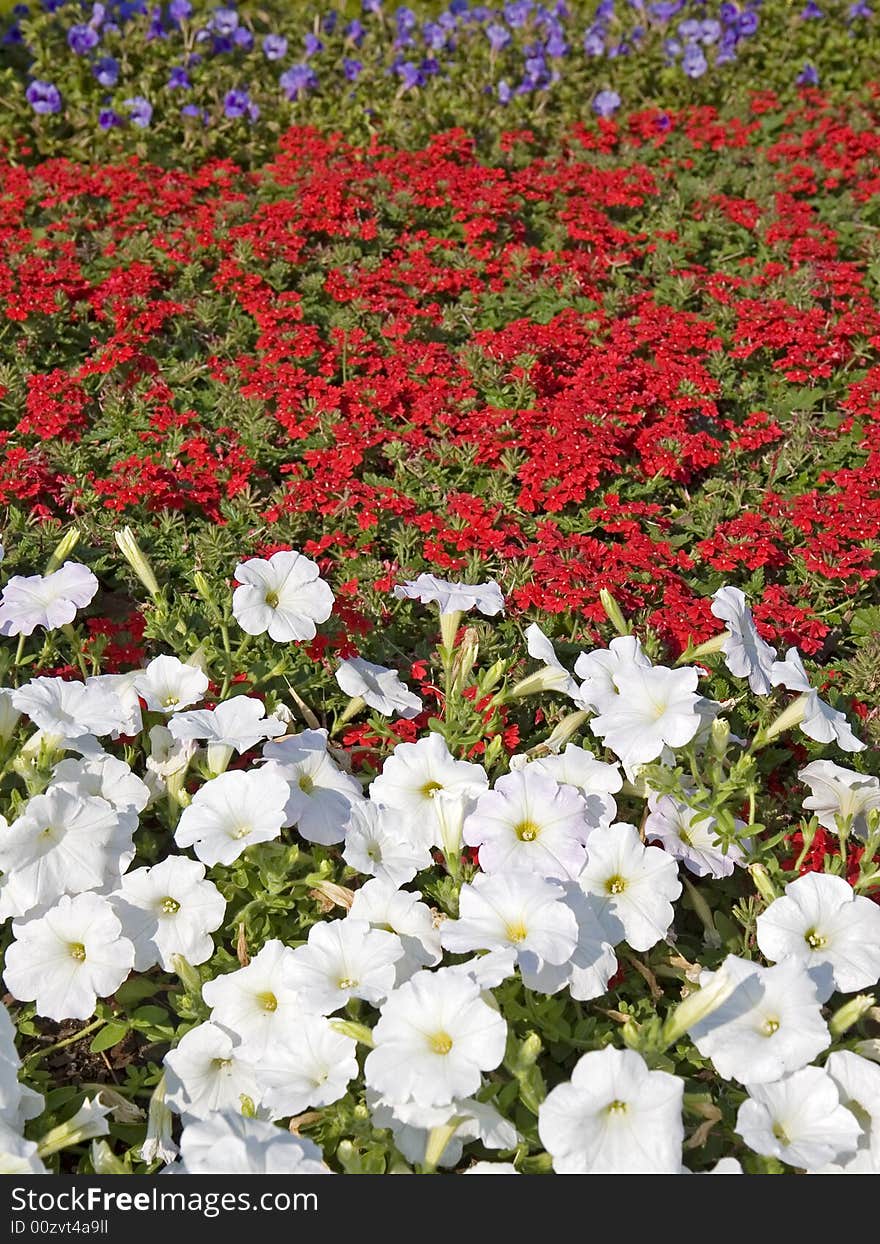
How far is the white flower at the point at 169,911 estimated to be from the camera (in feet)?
8.73

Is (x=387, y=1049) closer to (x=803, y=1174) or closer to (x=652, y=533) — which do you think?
(x=803, y=1174)

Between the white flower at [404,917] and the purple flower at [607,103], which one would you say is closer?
the white flower at [404,917]

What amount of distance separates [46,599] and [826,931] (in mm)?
2061

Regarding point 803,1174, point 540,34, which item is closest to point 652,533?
point 803,1174

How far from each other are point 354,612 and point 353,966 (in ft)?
4.45

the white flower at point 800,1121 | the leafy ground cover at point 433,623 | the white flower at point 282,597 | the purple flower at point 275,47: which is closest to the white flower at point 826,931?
the leafy ground cover at point 433,623

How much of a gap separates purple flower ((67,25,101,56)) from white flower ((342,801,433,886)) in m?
5.51

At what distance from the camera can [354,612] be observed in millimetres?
3643

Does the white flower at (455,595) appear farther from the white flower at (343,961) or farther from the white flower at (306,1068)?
the white flower at (306,1068)

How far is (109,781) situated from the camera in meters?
2.87

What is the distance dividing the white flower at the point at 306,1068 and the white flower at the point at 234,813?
0.41m

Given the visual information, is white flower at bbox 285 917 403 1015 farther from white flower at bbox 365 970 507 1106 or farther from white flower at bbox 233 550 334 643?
white flower at bbox 233 550 334 643

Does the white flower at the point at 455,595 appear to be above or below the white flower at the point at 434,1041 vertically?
above

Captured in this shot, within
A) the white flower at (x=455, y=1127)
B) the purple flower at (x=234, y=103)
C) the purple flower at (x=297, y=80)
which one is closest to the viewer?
the white flower at (x=455, y=1127)
